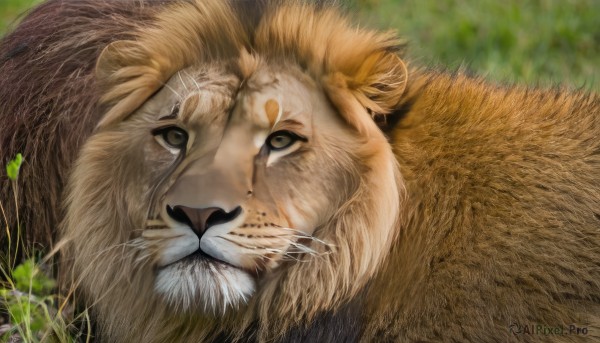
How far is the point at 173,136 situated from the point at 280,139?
1.14ft

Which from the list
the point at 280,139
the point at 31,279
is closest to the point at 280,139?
the point at 280,139

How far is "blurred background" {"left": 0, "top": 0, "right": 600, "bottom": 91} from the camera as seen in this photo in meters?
7.14

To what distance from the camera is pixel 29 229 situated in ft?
13.5

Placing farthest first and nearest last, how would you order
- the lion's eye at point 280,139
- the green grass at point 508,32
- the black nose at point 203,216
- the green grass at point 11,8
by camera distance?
the green grass at point 11,8, the green grass at point 508,32, the lion's eye at point 280,139, the black nose at point 203,216

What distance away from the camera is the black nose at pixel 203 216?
10.1 ft

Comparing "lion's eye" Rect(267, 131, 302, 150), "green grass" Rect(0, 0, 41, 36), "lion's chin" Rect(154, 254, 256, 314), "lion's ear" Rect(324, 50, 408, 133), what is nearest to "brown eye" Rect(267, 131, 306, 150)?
"lion's eye" Rect(267, 131, 302, 150)

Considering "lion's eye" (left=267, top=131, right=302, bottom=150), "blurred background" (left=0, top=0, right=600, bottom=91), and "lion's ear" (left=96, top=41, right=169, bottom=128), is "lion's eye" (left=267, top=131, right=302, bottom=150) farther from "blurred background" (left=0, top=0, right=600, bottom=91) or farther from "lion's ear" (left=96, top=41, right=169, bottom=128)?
"blurred background" (left=0, top=0, right=600, bottom=91)

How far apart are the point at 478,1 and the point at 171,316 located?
199 inches

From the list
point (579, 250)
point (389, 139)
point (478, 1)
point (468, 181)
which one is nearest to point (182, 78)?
point (389, 139)

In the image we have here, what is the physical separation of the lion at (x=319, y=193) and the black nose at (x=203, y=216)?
0.02 meters

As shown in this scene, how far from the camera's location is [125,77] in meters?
3.56

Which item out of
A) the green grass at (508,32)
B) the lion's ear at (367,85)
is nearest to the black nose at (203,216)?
the lion's ear at (367,85)

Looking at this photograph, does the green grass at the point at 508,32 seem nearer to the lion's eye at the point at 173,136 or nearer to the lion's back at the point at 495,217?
the lion's back at the point at 495,217

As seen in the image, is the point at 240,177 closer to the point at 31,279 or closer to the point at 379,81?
the point at 379,81
